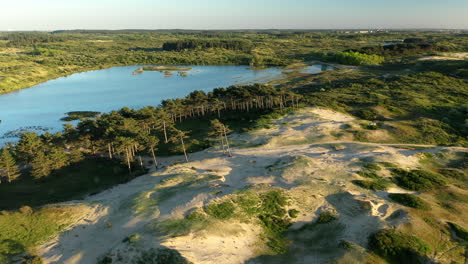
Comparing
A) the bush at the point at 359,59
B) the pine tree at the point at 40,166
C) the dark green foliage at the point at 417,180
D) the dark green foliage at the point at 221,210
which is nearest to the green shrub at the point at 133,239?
the dark green foliage at the point at 221,210

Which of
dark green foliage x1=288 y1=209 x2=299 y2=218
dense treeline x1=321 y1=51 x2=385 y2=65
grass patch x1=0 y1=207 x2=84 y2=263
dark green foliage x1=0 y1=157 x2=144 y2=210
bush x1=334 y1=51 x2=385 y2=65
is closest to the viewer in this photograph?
grass patch x1=0 y1=207 x2=84 y2=263

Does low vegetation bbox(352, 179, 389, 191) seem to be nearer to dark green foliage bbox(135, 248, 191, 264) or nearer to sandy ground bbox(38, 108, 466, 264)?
sandy ground bbox(38, 108, 466, 264)

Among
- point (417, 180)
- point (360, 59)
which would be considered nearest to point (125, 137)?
point (417, 180)

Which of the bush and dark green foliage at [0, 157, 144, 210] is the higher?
the bush

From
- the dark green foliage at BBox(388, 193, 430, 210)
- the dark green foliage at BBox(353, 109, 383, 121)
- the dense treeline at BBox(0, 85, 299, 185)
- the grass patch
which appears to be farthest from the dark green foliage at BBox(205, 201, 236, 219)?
the dark green foliage at BBox(353, 109, 383, 121)

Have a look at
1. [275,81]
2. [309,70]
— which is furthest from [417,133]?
[309,70]
